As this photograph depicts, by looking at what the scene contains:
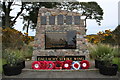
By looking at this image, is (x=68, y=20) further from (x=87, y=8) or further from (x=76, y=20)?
(x=87, y=8)

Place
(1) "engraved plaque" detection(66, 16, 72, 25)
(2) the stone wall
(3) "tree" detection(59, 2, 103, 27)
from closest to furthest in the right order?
1. (2) the stone wall
2. (1) "engraved plaque" detection(66, 16, 72, 25)
3. (3) "tree" detection(59, 2, 103, 27)

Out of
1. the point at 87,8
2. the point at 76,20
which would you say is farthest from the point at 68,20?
the point at 87,8

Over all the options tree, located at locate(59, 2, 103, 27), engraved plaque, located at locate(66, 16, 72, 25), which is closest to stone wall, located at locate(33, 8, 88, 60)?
engraved plaque, located at locate(66, 16, 72, 25)

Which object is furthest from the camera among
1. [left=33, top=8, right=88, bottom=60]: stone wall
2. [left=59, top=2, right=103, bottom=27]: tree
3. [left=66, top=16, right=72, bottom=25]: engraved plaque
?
[left=59, top=2, right=103, bottom=27]: tree

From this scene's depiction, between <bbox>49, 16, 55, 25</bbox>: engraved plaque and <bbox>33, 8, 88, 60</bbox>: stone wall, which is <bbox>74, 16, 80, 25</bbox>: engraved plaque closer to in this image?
<bbox>33, 8, 88, 60</bbox>: stone wall

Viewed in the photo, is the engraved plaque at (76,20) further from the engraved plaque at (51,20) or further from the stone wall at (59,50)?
the engraved plaque at (51,20)

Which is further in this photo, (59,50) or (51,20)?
(51,20)

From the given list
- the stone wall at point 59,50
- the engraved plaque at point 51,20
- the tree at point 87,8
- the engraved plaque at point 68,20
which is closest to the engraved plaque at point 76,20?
the stone wall at point 59,50

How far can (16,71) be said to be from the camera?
15.6 feet

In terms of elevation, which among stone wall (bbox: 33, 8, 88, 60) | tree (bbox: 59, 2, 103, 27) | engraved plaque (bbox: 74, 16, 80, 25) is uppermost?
tree (bbox: 59, 2, 103, 27)

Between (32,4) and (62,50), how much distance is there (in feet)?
36.9

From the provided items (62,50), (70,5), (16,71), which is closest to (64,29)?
(62,50)

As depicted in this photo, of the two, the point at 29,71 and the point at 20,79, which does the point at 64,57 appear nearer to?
the point at 29,71

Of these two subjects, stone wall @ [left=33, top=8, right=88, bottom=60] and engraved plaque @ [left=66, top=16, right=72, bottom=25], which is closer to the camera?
stone wall @ [left=33, top=8, right=88, bottom=60]
